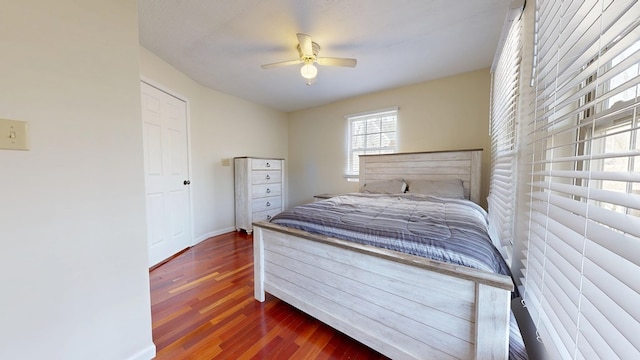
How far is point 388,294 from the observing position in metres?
1.22

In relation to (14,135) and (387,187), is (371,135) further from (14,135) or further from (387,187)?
(14,135)

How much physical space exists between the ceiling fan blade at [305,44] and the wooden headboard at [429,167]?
1.90 meters

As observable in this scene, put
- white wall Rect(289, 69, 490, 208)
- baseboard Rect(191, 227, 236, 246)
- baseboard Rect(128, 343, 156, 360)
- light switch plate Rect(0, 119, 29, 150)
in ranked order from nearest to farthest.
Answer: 1. light switch plate Rect(0, 119, 29, 150)
2. baseboard Rect(128, 343, 156, 360)
3. white wall Rect(289, 69, 490, 208)
4. baseboard Rect(191, 227, 236, 246)

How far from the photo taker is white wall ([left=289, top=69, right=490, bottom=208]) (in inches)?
114

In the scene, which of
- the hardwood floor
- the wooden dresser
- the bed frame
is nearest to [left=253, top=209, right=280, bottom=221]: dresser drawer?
the wooden dresser

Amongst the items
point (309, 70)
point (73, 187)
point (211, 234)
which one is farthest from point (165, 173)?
point (309, 70)

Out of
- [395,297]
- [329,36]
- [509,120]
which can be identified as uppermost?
[329,36]

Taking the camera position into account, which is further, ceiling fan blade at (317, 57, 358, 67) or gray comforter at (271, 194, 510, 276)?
ceiling fan blade at (317, 57, 358, 67)

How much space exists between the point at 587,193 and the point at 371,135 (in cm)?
331

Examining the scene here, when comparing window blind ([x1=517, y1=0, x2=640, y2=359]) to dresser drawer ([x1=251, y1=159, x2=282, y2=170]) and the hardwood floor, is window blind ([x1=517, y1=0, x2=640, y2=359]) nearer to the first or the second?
the hardwood floor

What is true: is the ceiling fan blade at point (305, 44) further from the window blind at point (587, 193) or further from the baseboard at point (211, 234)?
the baseboard at point (211, 234)

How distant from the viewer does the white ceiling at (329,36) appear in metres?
1.76

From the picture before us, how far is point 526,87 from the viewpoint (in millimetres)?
1143

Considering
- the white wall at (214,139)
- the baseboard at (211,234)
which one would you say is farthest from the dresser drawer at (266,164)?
the baseboard at (211,234)
